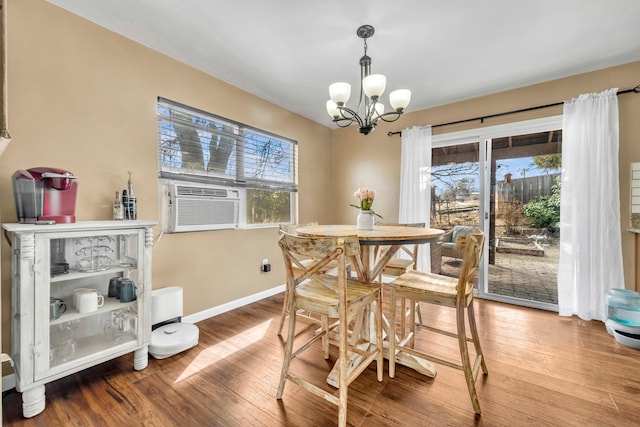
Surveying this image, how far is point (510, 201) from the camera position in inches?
126

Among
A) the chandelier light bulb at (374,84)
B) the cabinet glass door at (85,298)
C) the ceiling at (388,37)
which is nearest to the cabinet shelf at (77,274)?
the cabinet glass door at (85,298)

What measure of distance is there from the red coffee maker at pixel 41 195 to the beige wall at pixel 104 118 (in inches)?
10.4

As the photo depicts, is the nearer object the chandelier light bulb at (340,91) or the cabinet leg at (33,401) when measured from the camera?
the cabinet leg at (33,401)

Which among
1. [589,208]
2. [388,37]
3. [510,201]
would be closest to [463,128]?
[510,201]

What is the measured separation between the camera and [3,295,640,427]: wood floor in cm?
145

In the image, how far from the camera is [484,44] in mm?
2285

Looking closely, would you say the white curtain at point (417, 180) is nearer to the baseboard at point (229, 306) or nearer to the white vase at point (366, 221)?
the white vase at point (366, 221)

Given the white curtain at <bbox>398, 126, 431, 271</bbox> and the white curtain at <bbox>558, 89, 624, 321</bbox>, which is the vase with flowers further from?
the white curtain at <bbox>558, 89, 624, 321</bbox>

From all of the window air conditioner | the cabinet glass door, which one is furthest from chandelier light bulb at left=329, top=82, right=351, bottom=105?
the cabinet glass door

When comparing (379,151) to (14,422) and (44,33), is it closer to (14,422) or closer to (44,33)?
(44,33)

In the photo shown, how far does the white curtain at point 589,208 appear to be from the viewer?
8.37ft

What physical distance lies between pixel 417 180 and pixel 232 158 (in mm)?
2322

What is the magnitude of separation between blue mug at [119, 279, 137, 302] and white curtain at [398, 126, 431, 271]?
9.90 feet

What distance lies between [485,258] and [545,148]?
1.39 m
